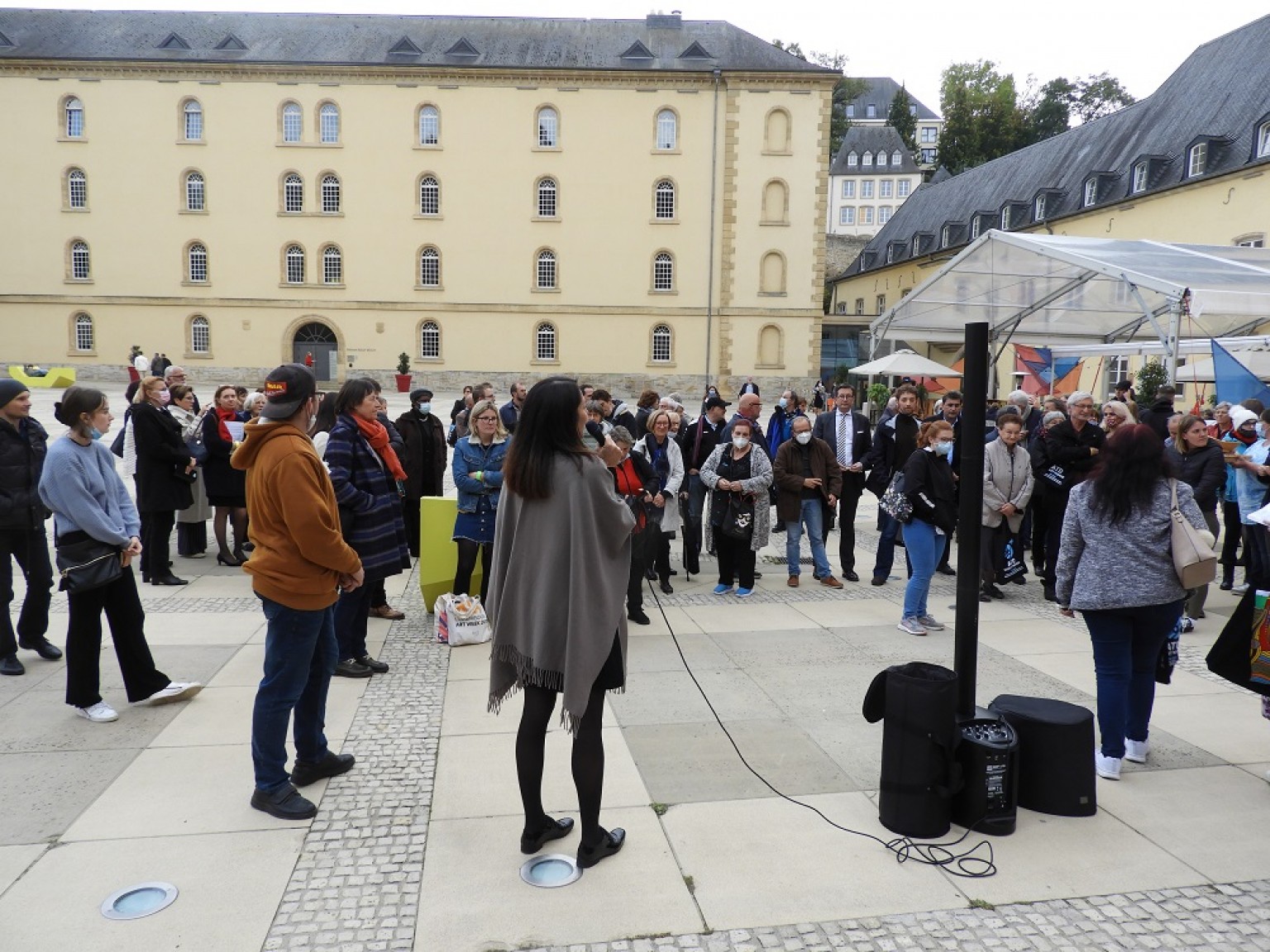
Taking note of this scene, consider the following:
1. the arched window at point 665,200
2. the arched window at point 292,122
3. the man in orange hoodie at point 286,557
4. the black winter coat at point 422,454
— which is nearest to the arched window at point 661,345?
the arched window at point 665,200

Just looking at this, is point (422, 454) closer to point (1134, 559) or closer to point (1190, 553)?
point (1134, 559)

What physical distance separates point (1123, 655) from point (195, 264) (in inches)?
1828

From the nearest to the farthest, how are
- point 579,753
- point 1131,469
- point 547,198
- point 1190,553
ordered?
1. point 579,753
2. point 1190,553
3. point 1131,469
4. point 547,198

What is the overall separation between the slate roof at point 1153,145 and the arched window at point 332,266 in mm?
30517

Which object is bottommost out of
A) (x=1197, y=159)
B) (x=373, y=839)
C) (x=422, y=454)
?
(x=373, y=839)

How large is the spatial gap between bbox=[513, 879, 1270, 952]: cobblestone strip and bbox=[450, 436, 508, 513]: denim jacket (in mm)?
4374

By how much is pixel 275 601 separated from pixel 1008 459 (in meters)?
6.75

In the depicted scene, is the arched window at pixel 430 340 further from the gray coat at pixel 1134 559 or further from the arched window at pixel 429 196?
the gray coat at pixel 1134 559

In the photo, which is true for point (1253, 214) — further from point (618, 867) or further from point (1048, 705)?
point (618, 867)

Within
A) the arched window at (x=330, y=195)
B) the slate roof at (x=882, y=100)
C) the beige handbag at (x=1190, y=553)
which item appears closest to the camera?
the beige handbag at (x=1190, y=553)

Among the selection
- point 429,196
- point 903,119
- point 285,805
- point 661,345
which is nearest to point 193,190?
point 429,196

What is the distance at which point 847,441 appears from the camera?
1094 centimetres

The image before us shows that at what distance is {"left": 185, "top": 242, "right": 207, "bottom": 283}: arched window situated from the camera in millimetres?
43688

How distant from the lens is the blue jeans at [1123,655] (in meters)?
4.68
